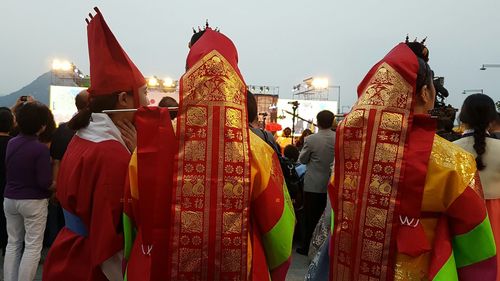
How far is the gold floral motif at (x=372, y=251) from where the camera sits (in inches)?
58.5

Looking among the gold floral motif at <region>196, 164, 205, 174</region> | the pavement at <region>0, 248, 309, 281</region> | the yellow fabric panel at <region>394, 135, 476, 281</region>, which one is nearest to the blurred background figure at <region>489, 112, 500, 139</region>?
the yellow fabric panel at <region>394, 135, 476, 281</region>

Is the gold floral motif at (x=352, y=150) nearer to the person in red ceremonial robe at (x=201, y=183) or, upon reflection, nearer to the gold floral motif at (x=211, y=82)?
the person in red ceremonial robe at (x=201, y=183)

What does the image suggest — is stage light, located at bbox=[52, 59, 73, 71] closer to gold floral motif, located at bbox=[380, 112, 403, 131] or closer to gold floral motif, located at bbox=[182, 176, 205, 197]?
gold floral motif, located at bbox=[182, 176, 205, 197]

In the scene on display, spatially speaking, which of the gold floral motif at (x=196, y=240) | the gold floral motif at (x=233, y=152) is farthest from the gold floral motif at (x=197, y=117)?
the gold floral motif at (x=196, y=240)

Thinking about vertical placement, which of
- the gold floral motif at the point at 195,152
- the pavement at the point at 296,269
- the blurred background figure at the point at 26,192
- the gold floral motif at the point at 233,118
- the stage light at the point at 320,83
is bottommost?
the pavement at the point at 296,269

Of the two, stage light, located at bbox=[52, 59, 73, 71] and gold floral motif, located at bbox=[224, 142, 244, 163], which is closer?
gold floral motif, located at bbox=[224, 142, 244, 163]

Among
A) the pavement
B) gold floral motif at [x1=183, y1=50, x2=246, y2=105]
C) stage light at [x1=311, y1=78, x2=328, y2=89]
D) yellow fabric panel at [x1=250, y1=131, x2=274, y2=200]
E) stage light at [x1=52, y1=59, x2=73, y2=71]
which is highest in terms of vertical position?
stage light at [x1=311, y1=78, x2=328, y2=89]

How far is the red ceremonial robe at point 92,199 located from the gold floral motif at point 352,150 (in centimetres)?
91

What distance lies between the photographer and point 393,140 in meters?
1.48

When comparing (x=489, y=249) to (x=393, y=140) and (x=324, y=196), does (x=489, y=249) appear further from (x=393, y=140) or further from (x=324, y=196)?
(x=324, y=196)

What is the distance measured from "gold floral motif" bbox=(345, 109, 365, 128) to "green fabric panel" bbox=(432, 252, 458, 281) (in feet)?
1.89

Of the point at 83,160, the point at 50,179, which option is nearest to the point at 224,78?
the point at 83,160

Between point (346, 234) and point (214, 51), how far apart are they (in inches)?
34.7

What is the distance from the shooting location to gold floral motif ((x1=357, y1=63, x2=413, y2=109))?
1.48 metres
